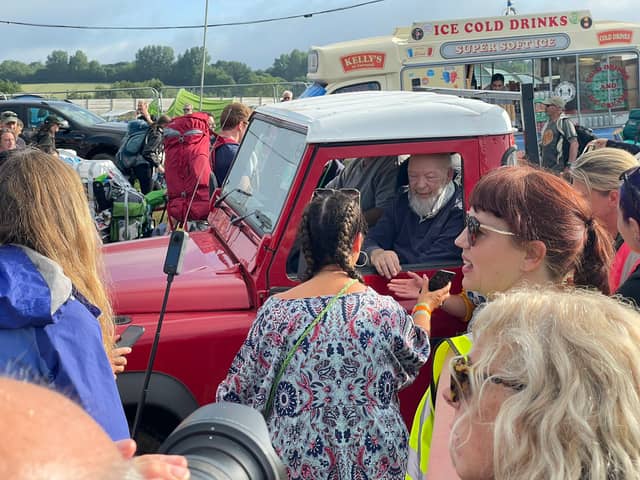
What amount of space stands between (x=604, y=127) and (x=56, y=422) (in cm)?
1266

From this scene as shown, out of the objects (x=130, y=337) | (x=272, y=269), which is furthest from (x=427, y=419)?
(x=272, y=269)

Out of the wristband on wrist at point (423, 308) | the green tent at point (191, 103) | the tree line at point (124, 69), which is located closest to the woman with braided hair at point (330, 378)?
the wristband on wrist at point (423, 308)

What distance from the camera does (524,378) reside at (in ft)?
4.50

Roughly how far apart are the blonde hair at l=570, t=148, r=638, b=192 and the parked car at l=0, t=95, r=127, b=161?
14.5m

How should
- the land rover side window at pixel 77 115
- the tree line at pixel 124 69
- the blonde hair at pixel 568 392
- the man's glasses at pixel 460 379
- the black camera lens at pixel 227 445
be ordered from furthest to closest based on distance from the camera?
the tree line at pixel 124 69 < the land rover side window at pixel 77 115 < the man's glasses at pixel 460 379 < the blonde hair at pixel 568 392 < the black camera lens at pixel 227 445

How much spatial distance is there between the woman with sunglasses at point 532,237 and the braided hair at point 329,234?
0.46 m

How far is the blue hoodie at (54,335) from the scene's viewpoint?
1930 mm

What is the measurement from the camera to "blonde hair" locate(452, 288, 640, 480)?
1.30m

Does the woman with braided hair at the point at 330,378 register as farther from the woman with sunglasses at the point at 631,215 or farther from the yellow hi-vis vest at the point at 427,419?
the woman with sunglasses at the point at 631,215

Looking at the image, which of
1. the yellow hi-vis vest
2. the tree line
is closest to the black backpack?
the yellow hi-vis vest

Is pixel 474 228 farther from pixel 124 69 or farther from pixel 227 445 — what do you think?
pixel 124 69

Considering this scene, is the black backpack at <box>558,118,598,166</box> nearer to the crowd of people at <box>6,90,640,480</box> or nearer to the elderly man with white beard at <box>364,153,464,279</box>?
the crowd of people at <box>6,90,640,480</box>

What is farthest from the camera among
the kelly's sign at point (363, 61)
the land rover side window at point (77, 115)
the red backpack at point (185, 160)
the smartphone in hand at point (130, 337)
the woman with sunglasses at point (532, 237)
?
the land rover side window at point (77, 115)

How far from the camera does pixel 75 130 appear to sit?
17.4m
